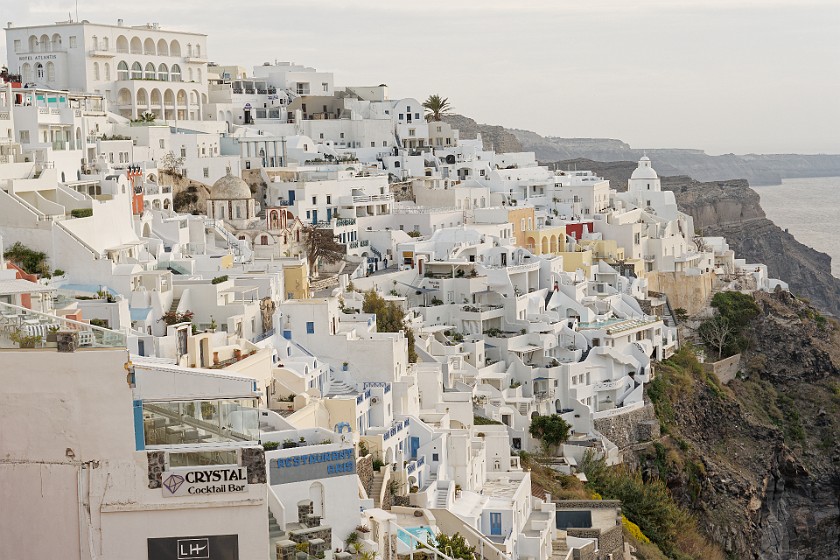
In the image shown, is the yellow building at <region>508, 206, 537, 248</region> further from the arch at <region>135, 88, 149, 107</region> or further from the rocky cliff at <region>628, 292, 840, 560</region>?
the arch at <region>135, 88, 149, 107</region>

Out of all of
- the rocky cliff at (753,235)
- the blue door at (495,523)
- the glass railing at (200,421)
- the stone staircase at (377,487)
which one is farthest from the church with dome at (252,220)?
the rocky cliff at (753,235)

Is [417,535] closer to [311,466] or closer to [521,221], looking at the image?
[311,466]

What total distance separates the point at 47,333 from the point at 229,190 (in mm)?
28513

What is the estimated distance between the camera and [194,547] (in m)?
11.4

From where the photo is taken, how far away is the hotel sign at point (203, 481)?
1129 centimetres

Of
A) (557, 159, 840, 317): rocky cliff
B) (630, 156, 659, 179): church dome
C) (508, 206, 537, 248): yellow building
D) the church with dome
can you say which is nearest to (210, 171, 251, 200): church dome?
the church with dome

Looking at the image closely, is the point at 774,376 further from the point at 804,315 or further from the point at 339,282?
the point at 339,282

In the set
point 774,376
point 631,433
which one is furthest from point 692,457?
point 774,376

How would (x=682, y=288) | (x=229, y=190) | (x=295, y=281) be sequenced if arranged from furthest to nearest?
(x=682, y=288)
(x=229, y=190)
(x=295, y=281)

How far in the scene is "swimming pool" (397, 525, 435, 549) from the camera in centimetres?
1833

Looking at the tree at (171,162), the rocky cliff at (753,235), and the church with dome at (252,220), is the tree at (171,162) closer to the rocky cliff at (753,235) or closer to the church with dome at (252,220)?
the church with dome at (252,220)

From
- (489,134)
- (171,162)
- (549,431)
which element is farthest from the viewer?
(489,134)

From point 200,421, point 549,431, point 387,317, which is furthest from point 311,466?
point 549,431

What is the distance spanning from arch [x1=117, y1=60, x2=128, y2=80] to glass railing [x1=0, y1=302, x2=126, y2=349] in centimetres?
3883
